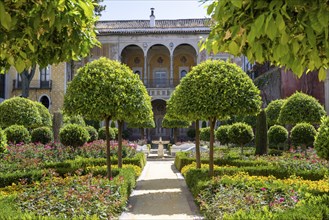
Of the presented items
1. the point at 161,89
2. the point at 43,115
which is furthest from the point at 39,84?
the point at 43,115

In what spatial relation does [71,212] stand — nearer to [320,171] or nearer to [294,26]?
[294,26]

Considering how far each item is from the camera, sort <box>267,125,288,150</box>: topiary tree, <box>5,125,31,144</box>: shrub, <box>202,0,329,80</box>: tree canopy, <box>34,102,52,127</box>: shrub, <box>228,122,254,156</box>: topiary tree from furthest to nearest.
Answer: <box>34,102,52,127</box>: shrub, <box>267,125,288,150</box>: topiary tree, <box>5,125,31,144</box>: shrub, <box>228,122,254,156</box>: topiary tree, <box>202,0,329,80</box>: tree canopy

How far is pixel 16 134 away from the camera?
49.0ft

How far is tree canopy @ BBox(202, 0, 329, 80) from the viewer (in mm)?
2020

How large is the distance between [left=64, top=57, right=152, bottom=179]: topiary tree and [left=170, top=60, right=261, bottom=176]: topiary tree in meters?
1.10

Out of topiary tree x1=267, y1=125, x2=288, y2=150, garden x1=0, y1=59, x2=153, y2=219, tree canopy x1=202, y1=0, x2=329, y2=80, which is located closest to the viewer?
tree canopy x1=202, y1=0, x2=329, y2=80

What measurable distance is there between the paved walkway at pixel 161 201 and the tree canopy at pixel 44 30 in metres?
3.31

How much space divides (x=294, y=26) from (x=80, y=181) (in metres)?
5.02

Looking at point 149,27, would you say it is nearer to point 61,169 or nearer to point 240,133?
point 240,133

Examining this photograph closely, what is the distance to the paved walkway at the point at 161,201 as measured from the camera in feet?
20.2

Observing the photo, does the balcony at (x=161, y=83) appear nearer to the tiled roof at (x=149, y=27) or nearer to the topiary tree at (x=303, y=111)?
the tiled roof at (x=149, y=27)

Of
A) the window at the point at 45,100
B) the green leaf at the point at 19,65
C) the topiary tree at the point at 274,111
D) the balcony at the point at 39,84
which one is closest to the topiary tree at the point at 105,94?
the green leaf at the point at 19,65

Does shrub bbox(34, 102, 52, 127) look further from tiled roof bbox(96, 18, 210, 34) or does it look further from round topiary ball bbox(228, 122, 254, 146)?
tiled roof bbox(96, 18, 210, 34)

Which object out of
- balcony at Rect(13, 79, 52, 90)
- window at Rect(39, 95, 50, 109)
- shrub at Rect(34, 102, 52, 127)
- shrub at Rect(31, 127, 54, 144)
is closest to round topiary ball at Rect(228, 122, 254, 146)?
shrub at Rect(31, 127, 54, 144)
